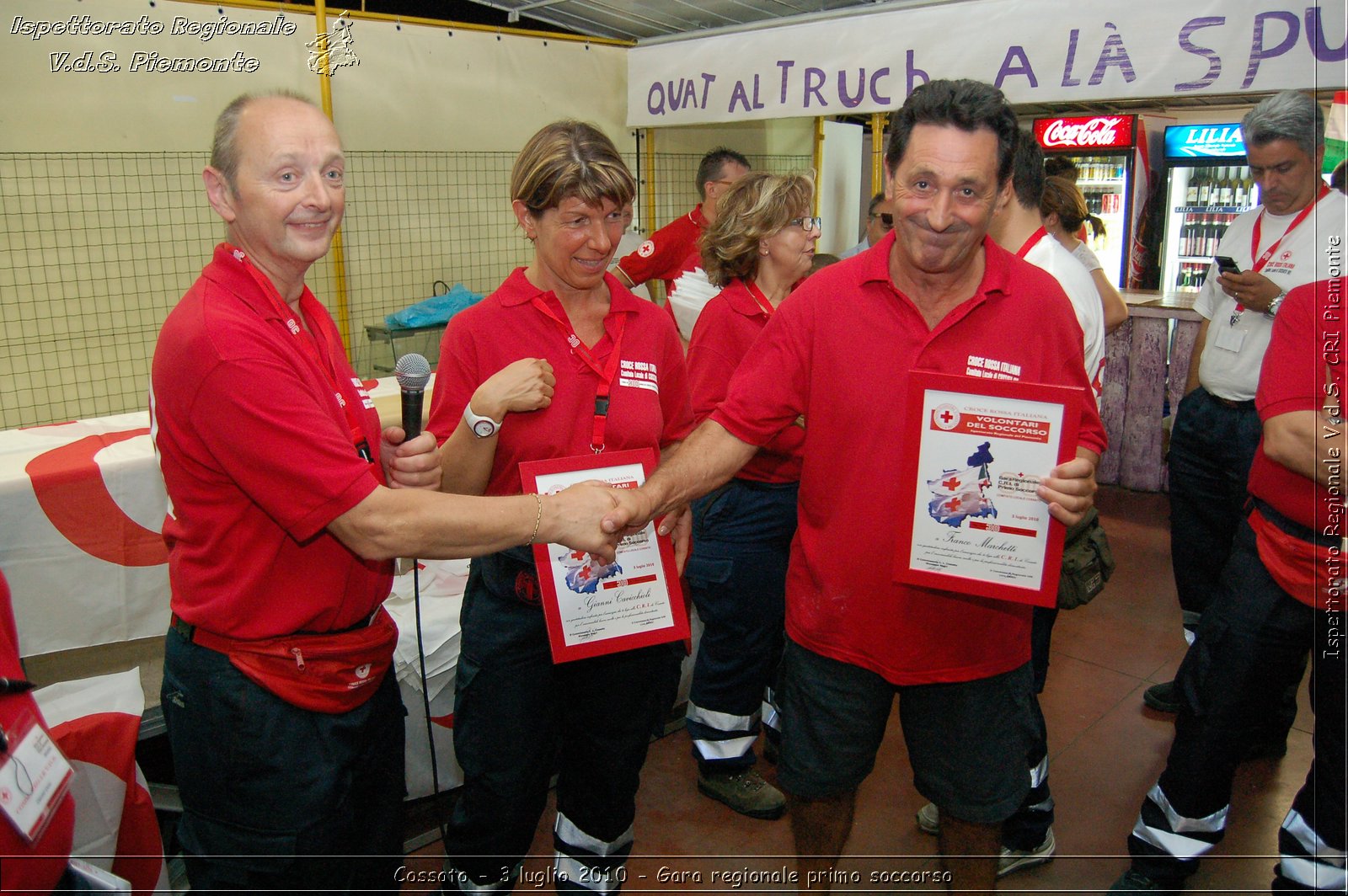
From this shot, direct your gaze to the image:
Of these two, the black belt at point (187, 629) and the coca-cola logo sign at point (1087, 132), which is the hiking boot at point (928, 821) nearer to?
the black belt at point (187, 629)

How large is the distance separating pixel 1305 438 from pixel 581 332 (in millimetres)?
1637

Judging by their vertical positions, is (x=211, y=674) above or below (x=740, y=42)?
below

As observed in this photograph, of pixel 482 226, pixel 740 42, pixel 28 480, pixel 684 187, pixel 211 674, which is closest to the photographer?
pixel 211 674

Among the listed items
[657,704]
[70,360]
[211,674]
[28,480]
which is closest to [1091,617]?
[657,704]

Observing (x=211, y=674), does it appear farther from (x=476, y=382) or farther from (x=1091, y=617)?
(x=1091, y=617)

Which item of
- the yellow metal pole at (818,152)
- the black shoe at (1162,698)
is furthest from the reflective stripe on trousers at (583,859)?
the yellow metal pole at (818,152)

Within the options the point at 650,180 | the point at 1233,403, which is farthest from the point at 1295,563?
the point at 650,180

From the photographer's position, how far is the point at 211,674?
163 cm

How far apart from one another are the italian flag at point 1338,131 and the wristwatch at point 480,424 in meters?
1.68

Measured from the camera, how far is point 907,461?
181 cm

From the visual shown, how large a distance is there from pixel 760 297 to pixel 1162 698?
2.38 metres

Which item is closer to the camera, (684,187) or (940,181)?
(940,181)

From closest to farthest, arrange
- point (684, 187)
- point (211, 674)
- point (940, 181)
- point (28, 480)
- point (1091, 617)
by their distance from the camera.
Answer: point (211, 674) < point (940, 181) < point (28, 480) < point (1091, 617) < point (684, 187)

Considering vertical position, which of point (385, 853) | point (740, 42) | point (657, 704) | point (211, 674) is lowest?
point (385, 853)
